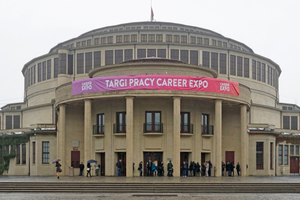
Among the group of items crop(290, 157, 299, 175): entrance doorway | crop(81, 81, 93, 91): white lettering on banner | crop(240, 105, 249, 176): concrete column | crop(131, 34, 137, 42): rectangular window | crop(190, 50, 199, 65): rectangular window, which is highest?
crop(131, 34, 137, 42): rectangular window

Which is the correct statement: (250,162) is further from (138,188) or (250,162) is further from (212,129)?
(138,188)

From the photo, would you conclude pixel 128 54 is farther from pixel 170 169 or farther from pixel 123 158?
pixel 170 169

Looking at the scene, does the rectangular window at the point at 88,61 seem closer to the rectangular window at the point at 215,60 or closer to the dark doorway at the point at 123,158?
the rectangular window at the point at 215,60

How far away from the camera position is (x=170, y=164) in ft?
136

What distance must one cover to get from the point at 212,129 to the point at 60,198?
72.6 ft

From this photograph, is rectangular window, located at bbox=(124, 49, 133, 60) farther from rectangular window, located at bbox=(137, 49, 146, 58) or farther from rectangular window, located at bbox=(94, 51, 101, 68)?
rectangular window, located at bbox=(94, 51, 101, 68)

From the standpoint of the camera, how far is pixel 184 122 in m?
45.4

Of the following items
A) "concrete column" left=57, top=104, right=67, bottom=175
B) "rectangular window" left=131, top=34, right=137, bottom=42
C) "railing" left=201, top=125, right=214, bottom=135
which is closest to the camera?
"railing" left=201, top=125, right=214, bottom=135

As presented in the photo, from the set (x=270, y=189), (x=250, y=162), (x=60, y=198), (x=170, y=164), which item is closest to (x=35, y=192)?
(x=60, y=198)

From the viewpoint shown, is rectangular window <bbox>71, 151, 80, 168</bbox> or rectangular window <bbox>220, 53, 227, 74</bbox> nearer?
rectangular window <bbox>71, 151, 80, 168</bbox>

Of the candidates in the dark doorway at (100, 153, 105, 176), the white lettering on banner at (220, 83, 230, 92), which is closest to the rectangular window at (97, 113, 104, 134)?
the dark doorway at (100, 153, 105, 176)

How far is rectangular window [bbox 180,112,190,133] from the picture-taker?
45.2 m

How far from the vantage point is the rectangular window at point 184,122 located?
45156 mm

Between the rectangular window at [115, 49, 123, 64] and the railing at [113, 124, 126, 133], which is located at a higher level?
the rectangular window at [115, 49, 123, 64]
